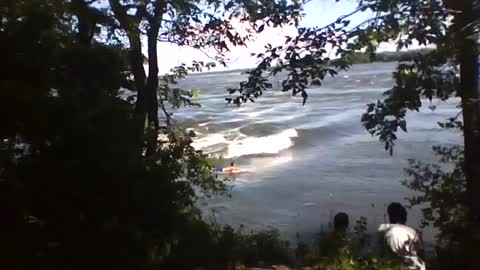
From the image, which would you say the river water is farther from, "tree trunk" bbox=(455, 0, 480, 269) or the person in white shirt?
the person in white shirt

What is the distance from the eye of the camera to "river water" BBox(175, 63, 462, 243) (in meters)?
14.2

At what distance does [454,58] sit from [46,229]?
399 cm

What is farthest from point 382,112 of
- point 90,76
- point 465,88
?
point 90,76

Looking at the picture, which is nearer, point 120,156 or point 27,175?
point 27,175

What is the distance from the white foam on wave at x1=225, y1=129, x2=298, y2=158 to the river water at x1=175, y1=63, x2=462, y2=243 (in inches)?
1.6

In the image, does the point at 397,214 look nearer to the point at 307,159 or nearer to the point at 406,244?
the point at 406,244

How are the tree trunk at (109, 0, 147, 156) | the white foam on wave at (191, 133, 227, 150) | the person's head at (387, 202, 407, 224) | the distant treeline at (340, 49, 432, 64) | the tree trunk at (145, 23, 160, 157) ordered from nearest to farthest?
1. the distant treeline at (340, 49, 432, 64)
2. the person's head at (387, 202, 407, 224)
3. the tree trunk at (109, 0, 147, 156)
4. the tree trunk at (145, 23, 160, 157)
5. the white foam on wave at (191, 133, 227, 150)

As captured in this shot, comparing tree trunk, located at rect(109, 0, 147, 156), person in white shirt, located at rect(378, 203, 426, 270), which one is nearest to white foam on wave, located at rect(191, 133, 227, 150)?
tree trunk, located at rect(109, 0, 147, 156)

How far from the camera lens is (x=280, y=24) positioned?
6008mm

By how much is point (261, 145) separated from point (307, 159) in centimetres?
387

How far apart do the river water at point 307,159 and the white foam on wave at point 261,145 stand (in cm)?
4

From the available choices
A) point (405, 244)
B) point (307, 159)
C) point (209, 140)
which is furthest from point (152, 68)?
point (209, 140)

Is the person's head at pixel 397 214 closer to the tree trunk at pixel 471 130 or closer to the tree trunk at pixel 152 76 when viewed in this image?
the tree trunk at pixel 471 130

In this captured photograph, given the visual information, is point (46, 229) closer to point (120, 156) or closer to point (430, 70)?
point (120, 156)
